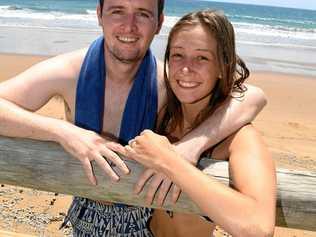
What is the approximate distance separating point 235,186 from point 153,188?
275 mm

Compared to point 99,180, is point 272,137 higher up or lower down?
lower down

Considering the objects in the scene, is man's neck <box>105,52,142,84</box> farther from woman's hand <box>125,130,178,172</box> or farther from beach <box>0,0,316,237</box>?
beach <box>0,0,316,237</box>

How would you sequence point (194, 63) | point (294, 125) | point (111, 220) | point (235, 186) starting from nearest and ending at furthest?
point (235, 186)
point (194, 63)
point (111, 220)
point (294, 125)

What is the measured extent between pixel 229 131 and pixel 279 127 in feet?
20.9

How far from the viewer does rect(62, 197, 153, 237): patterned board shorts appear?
218 centimetres

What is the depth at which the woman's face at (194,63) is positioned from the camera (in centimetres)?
202

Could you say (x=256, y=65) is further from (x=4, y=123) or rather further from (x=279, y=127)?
(x=4, y=123)

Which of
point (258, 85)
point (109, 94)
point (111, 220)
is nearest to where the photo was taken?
point (111, 220)

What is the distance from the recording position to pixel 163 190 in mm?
1733

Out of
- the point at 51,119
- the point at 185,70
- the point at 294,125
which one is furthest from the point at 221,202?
the point at 294,125

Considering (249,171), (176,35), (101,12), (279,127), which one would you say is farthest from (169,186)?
(279,127)

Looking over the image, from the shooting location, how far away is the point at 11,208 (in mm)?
4109

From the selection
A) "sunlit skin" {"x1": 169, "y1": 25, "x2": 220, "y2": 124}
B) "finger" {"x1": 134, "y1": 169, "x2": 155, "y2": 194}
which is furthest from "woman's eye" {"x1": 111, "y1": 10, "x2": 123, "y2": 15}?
"finger" {"x1": 134, "y1": 169, "x2": 155, "y2": 194}

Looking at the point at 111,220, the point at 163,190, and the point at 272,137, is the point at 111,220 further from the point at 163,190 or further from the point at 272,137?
the point at 272,137
